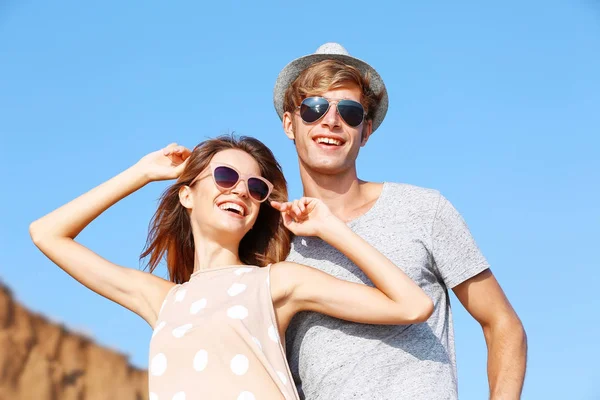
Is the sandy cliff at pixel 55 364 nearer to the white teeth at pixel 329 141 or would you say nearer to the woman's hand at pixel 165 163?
the woman's hand at pixel 165 163

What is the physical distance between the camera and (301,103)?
194 inches

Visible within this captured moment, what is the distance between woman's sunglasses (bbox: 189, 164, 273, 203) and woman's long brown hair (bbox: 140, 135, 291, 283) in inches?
8.8

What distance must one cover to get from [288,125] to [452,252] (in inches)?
58.0

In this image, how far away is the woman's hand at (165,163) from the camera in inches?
185

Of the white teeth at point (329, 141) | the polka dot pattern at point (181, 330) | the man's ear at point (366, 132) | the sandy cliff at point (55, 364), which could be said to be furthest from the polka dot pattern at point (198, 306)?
the sandy cliff at point (55, 364)

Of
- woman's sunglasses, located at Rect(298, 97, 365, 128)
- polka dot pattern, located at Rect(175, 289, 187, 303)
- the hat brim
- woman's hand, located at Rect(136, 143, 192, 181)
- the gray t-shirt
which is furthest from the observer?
the hat brim

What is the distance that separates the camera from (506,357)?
14.8 feet

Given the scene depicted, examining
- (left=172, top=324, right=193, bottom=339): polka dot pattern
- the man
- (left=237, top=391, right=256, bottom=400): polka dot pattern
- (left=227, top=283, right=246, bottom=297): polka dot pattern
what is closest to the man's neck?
the man

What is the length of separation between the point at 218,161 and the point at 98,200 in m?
0.74

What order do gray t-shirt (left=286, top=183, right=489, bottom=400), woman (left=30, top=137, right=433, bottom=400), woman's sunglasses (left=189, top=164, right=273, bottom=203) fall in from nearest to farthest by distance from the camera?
woman (left=30, top=137, right=433, bottom=400)
gray t-shirt (left=286, top=183, right=489, bottom=400)
woman's sunglasses (left=189, top=164, right=273, bottom=203)

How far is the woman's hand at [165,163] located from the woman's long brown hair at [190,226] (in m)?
0.05

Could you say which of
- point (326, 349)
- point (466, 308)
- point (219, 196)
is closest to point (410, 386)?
point (326, 349)

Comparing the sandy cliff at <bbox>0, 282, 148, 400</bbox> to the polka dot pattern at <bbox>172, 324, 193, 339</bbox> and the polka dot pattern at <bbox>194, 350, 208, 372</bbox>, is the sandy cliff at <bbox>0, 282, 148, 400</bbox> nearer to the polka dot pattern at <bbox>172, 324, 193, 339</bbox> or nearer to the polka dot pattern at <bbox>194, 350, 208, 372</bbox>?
the polka dot pattern at <bbox>172, 324, 193, 339</bbox>

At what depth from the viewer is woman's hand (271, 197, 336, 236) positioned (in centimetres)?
420
